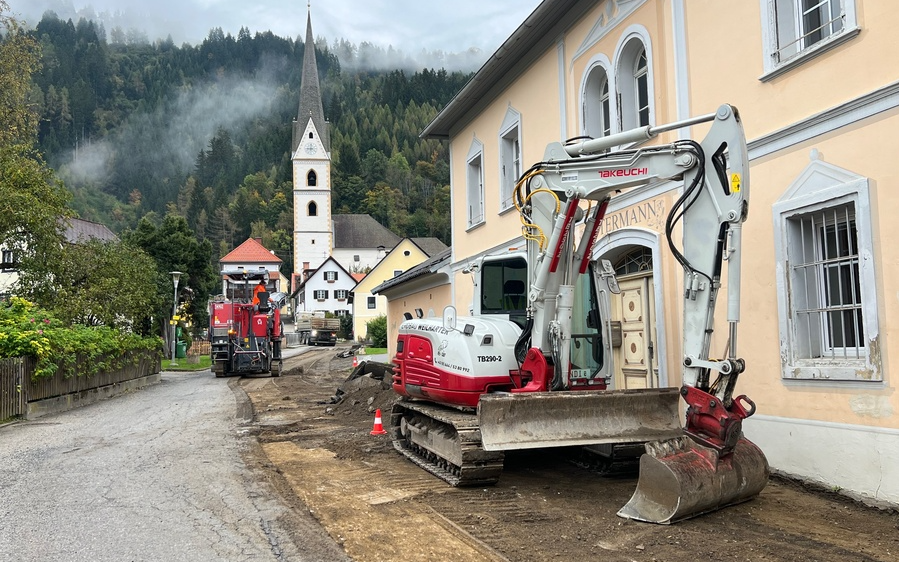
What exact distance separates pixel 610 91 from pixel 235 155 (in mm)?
162569

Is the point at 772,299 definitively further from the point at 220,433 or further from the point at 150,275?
the point at 150,275

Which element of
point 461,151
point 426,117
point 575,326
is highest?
point 426,117

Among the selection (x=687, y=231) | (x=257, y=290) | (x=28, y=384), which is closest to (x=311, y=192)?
(x=257, y=290)

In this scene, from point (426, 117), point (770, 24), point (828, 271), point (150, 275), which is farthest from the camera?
point (426, 117)

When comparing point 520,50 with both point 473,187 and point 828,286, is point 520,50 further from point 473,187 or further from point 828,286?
point 828,286

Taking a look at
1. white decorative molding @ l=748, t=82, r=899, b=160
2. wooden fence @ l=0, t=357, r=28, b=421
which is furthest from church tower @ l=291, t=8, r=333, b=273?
white decorative molding @ l=748, t=82, r=899, b=160

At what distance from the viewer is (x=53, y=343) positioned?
16469 mm

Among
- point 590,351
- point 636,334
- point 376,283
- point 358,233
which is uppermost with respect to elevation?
point 358,233

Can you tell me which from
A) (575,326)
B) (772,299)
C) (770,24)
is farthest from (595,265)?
(770,24)

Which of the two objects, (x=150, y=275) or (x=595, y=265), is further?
(x=150, y=275)

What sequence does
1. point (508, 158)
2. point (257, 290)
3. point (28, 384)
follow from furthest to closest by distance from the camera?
point (257, 290), point (508, 158), point (28, 384)

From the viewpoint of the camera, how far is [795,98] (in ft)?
25.7

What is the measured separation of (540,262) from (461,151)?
10870 millimetres

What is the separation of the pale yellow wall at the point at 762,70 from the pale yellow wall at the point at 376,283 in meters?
60.8
